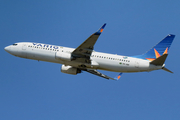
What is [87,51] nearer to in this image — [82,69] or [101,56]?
[101,56]

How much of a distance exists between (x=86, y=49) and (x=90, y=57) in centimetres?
223

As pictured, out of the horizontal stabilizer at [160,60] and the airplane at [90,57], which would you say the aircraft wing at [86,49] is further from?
the horizontal stabilizer at [160,60]

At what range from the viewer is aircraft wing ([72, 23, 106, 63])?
3700cm

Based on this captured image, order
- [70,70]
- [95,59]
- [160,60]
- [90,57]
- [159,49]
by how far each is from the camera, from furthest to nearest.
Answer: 1. [70,70]
2. [159,49]
3. [95,59]
4. [90,57]
5. [160,60]

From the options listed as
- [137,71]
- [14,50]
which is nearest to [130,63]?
[137,71]

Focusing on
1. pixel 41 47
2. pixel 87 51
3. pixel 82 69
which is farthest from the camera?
pixel 82 69

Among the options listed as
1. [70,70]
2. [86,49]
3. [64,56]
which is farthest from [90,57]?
[70,70]

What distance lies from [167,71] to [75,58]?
1557 cm

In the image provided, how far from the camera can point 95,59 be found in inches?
1654

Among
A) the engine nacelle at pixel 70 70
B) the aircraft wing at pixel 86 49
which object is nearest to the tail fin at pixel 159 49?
the aircraft wing at pixel 86 49

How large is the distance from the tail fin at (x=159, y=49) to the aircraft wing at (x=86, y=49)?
33.7 ft

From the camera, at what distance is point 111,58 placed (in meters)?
41.8

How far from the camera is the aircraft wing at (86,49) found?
37.0 m

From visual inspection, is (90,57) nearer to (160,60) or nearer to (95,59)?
(95,59)
